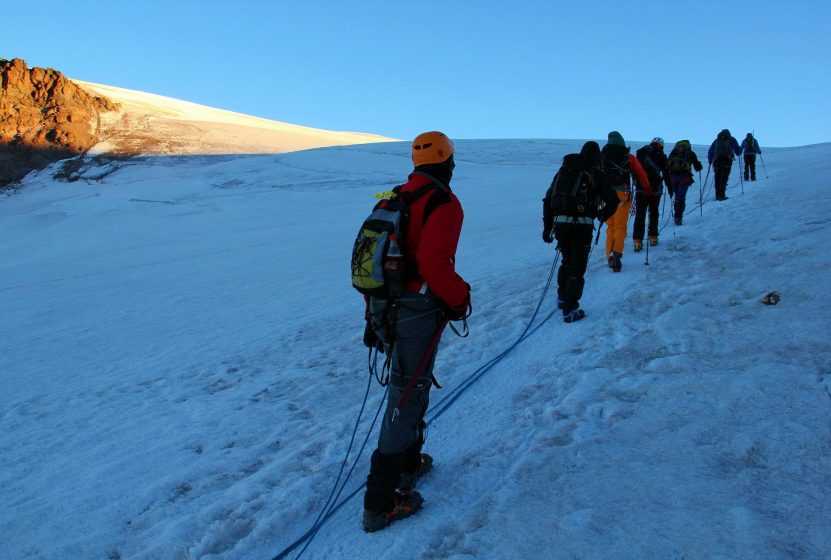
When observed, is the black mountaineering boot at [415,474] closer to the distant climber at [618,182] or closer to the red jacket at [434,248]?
the red jacket at [434,248]

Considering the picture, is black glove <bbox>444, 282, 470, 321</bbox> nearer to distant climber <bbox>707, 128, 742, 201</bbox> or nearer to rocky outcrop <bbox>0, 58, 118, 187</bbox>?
distant climber <bbox>707, 128, 742, 201</bbox>

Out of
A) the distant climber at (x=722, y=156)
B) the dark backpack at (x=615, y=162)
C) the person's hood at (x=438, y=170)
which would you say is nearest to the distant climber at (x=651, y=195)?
the dark backpack at (x=615, y=162)

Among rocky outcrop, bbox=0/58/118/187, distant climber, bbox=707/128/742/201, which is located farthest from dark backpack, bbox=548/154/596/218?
rocky outcrop, bbox=0/58/118/187

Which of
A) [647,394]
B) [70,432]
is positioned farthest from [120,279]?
[647,394]

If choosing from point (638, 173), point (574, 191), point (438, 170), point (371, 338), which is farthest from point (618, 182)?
point (371, 338)

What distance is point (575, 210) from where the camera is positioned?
19.1 ft

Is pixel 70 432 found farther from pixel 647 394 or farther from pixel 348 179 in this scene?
pixel 348 179

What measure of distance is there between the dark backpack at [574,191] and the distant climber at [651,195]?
10.7 ft

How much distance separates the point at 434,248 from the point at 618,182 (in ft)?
17.7

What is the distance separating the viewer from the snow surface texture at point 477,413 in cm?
290

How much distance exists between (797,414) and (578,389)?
52.7 inches

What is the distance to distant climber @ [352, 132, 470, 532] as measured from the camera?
A: 2.91 metres

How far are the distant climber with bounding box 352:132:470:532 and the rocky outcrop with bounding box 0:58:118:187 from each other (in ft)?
108

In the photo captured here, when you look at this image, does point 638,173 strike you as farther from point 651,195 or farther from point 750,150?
point 750,150
